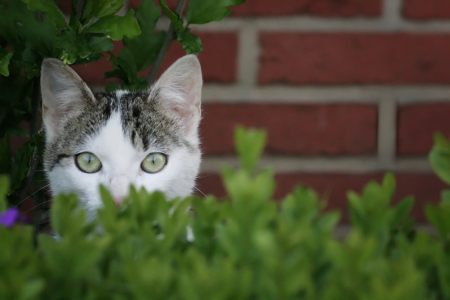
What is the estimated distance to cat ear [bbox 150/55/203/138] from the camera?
0.83 metres

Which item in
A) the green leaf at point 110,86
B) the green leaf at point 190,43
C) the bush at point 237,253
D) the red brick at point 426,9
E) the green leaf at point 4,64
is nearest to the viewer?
the bush at point 237,253

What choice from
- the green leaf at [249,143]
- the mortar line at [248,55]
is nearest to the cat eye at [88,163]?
the mortar line at [248,55]

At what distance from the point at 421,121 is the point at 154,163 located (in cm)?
59

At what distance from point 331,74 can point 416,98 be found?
0.19 meters

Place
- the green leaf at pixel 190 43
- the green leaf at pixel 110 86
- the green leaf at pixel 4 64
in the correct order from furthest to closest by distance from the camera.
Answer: the green leaf at pixel 110 86 < the green leaf at pixel 190 43 < the green leaf at pixel 4 64

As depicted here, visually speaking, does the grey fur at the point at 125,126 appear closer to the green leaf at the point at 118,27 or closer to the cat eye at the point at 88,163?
the cat eye at the point at 88,163

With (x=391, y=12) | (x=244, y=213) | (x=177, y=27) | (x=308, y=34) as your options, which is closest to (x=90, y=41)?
(x=177, y=27)

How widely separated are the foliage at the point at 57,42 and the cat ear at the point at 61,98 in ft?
0.13

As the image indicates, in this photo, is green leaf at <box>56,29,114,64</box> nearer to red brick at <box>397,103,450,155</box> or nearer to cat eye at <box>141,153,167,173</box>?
cat eye at <box>141,153,167,173</box>

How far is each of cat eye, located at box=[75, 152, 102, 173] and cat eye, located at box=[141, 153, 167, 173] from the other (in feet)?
0.25

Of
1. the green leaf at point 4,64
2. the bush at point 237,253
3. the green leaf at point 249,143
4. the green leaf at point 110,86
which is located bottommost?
the bush at point 237,253

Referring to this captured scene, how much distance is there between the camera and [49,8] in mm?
575

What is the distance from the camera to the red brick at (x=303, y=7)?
3.29ft

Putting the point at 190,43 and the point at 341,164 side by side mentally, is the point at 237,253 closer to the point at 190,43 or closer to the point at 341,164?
the point at 190,43
